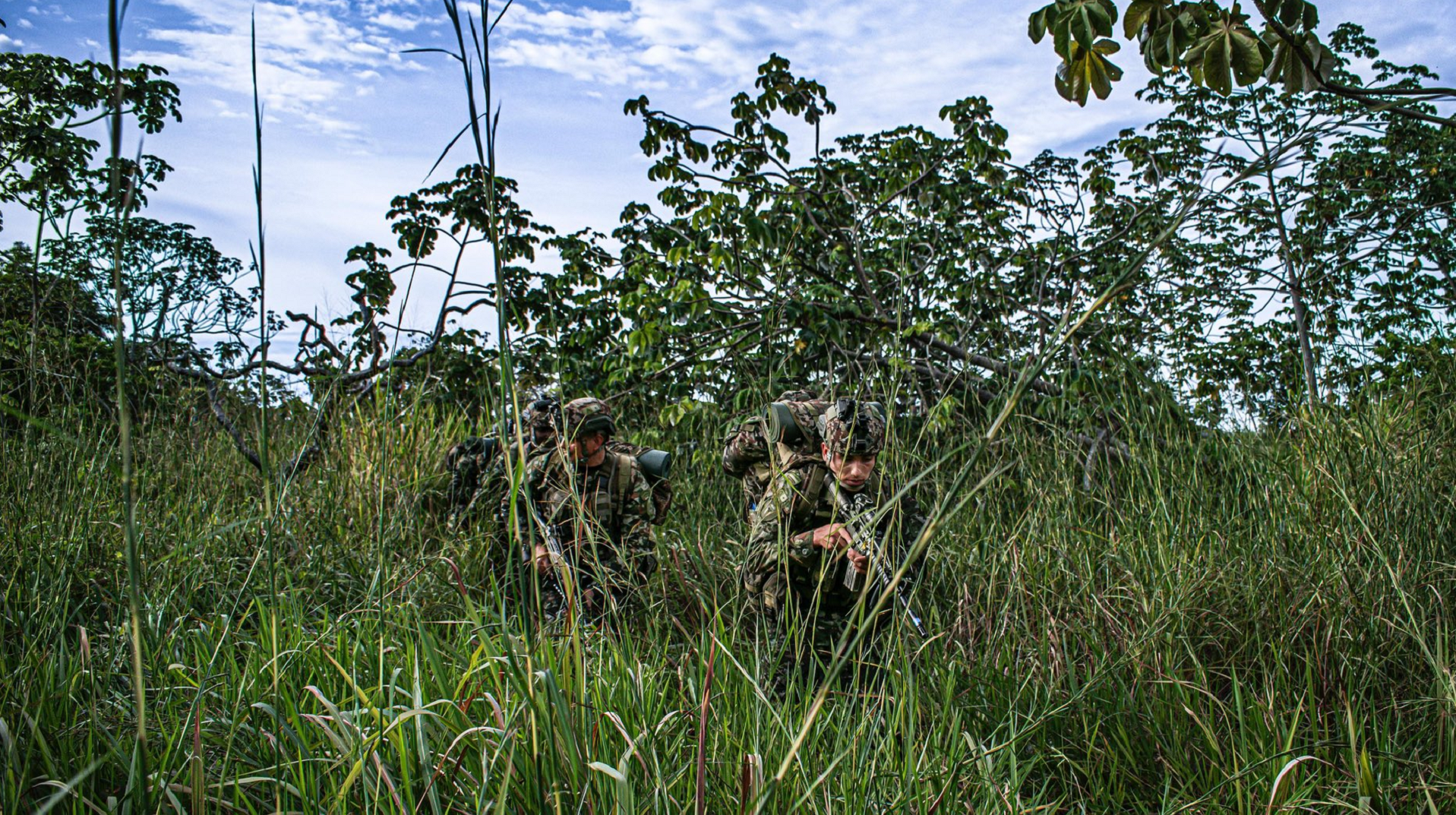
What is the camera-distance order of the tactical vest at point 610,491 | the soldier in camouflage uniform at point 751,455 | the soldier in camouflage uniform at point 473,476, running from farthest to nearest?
1. the soldier in camouflage uniform at point 473,476
2. the tactical vest at point 610,491
3. the soldier in camouflage uniform at point 751,455

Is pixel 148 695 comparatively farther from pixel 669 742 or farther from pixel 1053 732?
pixel 1053 732

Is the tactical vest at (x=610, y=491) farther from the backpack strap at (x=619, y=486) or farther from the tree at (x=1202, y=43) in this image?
the tree at (x=1202, y=43)

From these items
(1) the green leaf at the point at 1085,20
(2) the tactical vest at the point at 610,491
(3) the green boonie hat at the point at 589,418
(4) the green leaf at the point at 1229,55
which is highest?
(1) the green leaf at the point at 1085,20

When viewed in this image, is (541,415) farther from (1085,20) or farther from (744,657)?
(1085,20)

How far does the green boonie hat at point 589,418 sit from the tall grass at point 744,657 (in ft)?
2.40

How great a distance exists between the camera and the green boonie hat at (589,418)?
383 centimetres

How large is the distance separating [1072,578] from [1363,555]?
1.09 m

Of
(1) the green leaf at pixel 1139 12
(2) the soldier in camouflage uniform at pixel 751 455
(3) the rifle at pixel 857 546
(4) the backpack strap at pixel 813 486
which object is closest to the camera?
(3) the rifle at pixel 857 546

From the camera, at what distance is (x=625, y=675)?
1.79 m

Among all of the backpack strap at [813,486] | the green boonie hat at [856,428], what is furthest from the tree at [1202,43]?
the backpack strap at [813,486]

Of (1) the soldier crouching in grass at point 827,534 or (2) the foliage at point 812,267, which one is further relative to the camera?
(2) the foliage at point 812,267

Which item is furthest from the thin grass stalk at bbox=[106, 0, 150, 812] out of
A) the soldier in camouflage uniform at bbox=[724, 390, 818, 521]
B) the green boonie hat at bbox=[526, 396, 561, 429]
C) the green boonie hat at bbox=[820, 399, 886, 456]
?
the green boonie hat at bbox=[526, 396, 561, 429]

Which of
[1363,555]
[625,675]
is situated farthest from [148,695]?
[1363,555]

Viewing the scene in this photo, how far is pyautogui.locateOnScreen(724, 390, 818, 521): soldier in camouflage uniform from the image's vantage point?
11.1 feet
